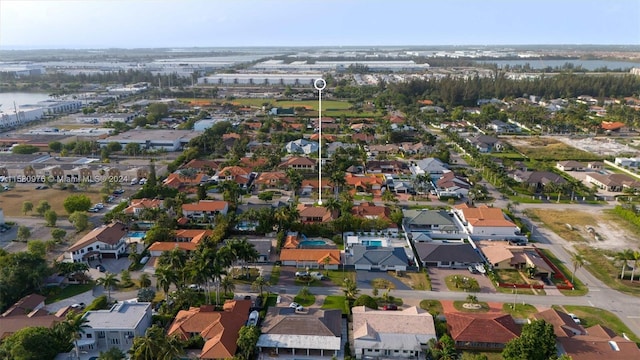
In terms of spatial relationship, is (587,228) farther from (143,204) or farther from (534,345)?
(143,204)

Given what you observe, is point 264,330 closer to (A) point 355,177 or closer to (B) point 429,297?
(B) point 429,297

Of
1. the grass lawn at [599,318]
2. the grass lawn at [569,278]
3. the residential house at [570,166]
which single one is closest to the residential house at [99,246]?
the grass lawn at [599,318]

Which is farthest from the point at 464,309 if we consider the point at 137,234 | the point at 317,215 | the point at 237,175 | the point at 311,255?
the point at 237,175

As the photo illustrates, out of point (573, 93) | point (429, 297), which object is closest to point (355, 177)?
point (429, 297)

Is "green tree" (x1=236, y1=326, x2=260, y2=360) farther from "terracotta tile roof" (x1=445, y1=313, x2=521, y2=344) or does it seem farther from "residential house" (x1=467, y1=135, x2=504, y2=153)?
"residential house" (x1=467, y1=135, x2=504, y2=153)

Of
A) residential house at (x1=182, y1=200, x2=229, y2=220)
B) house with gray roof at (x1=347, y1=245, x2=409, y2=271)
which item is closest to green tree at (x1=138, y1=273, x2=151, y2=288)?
residential house at (x1=182, y1=200, x2=229, y2=220)
